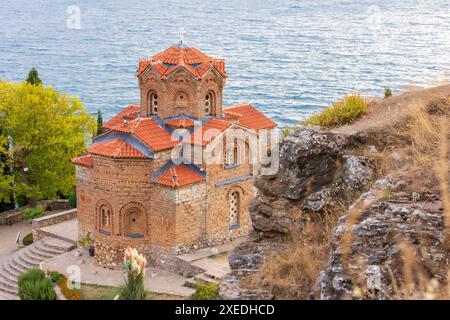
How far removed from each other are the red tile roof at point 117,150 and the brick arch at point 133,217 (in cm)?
221

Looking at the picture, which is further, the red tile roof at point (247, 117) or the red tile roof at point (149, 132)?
the red tile roof at point (247, 117)

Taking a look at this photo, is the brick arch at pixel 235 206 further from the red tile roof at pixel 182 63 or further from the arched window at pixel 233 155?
the red tile roof at pixel 182 63

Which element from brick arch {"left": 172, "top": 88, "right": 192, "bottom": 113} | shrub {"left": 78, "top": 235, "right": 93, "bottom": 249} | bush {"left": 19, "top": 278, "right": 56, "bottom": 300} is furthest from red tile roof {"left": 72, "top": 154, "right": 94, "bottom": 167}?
bush {"left": 19, "top": 278, "right": 56, "bottom": 300}

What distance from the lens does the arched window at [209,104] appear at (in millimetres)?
33094

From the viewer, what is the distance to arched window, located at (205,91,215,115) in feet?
109

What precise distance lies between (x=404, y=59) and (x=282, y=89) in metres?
25.0

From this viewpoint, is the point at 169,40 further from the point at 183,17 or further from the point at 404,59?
the point at 404,59

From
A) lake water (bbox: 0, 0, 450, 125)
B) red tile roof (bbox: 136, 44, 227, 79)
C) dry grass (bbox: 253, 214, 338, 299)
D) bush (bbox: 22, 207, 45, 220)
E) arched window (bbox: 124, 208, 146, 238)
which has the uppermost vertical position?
lake water (bbox: 0, 0, 450, 125)

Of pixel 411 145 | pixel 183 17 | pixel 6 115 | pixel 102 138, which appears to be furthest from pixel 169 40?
pixel 411 145

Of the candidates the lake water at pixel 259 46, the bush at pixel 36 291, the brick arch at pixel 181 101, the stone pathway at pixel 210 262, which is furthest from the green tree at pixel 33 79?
the lake water at pixel 259 46

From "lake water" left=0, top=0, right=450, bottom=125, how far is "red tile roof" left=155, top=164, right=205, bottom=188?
51.0 metres

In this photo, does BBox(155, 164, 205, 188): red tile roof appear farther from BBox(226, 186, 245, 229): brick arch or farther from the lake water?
the lake water

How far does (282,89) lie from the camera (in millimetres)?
99125

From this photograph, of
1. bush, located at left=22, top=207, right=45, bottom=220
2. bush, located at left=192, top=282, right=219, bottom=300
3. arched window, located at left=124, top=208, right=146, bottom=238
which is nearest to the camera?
bush, located at left=192, top=282, right=219, bottom=300
